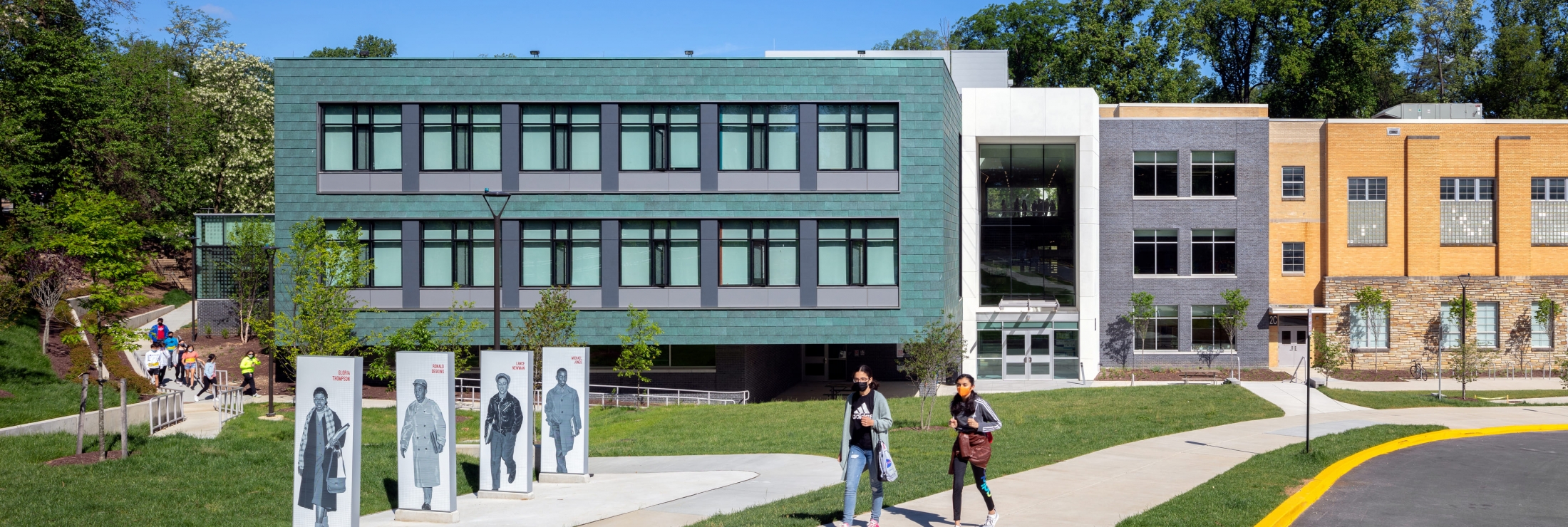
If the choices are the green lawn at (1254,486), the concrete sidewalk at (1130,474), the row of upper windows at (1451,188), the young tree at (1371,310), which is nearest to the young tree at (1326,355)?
the young tree at (1371,310)

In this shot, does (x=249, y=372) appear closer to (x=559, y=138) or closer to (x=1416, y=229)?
(x=559, y=138)

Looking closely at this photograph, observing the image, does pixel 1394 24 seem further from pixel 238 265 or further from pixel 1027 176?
pixel 238 265

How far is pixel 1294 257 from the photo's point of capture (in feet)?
144

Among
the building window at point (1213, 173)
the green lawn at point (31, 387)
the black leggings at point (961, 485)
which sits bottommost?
the green lawn at point (31, 387)

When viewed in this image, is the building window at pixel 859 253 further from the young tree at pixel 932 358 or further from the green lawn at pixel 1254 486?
the green lawn at pixel 1254 486

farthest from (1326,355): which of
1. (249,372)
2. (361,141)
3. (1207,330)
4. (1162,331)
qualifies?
(249,372)

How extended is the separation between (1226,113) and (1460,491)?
30994mm

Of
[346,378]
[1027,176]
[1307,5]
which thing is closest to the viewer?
[346,378]

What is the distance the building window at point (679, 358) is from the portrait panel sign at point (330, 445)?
23.2 m

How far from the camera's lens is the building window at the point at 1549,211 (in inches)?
1716

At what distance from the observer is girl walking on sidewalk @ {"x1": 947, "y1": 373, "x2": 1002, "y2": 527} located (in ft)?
40.0

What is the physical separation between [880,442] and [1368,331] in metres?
38.2

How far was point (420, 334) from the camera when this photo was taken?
102 feet

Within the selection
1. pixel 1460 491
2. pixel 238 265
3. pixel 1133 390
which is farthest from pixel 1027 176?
pixel 238 265
